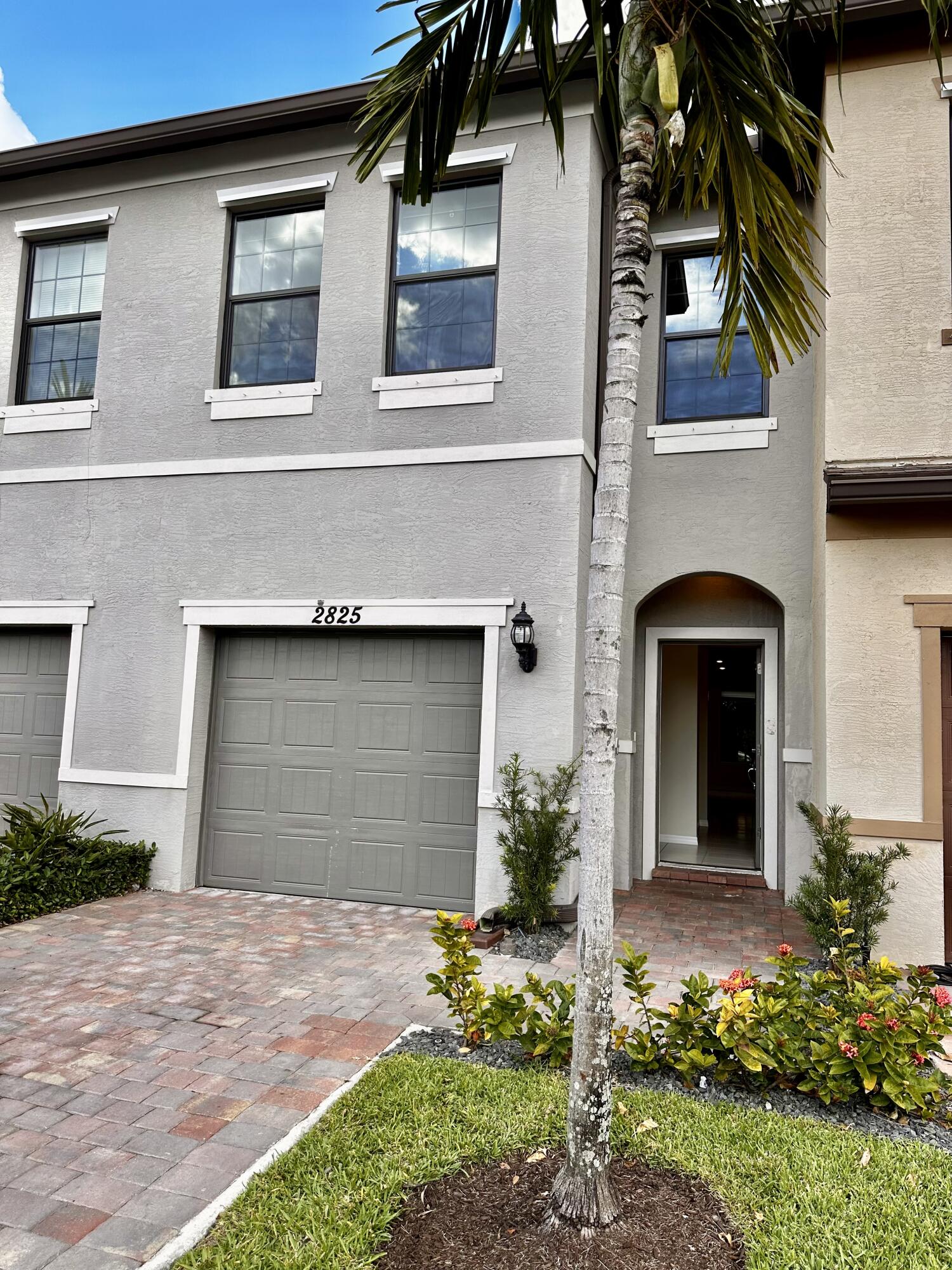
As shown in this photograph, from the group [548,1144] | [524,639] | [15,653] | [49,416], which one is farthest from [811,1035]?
[49,416]

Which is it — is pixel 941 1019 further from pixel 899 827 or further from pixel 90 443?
pixel 90 443

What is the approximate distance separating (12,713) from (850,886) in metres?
7.87

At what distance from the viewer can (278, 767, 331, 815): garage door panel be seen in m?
7.69

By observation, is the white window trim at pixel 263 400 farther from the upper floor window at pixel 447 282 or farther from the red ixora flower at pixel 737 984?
the red ixora flower at pixel 737 984

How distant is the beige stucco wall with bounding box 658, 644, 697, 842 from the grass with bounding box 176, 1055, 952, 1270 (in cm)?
677

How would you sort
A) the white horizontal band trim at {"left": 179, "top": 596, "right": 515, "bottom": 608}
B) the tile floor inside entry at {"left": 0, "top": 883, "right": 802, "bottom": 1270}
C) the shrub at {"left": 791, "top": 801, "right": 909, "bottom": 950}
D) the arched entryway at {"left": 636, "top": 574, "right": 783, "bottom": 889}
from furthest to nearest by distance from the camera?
the arched entryway at {"left": 636, "top": 574, "right": 783, "bottom": 889} → the white horizontal band trim at {"left": 179, "top": 596, "right": 515, "bottom": 608} → the shrub at {"left": 791, "top": 801, "right": 909, "bottom": 950} → the tile floor inside entry at {"left": 0, "top": 883, "right": 802, "bottom": 1270}

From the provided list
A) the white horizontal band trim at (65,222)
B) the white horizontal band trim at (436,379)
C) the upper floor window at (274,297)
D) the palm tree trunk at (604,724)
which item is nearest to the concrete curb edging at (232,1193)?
the palm tree trunk at (604,724)

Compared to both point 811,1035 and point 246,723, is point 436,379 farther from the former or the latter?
point 811,1035

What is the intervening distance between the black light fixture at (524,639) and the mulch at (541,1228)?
Result: 4078mm

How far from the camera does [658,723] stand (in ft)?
28.6

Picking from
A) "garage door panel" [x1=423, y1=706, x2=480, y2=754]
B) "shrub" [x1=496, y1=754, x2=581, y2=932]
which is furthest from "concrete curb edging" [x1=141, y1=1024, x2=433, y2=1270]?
"garage door panel" [x1=423, y1=706, x2=480, y2=754]

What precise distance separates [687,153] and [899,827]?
4.51m

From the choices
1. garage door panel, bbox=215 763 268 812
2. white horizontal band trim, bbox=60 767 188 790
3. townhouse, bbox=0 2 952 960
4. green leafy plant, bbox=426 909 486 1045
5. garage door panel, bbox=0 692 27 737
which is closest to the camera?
green leafy plant, bbox=426 909 486 1045

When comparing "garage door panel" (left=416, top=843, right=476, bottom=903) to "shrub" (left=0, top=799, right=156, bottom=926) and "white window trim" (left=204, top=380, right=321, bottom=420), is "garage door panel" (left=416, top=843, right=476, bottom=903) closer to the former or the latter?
"shrub" (left=0, top=799, right=156, bottom=926)
